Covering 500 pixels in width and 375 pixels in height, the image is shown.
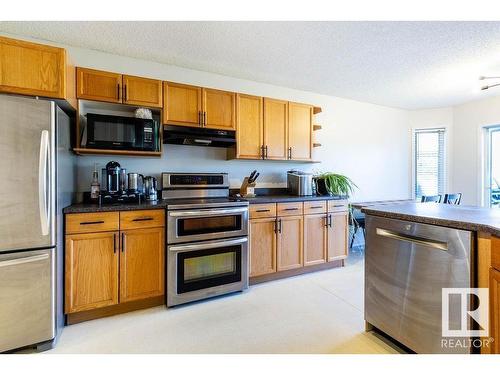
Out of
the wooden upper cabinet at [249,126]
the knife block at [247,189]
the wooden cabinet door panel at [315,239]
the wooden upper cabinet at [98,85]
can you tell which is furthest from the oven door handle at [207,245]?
the wooden upper cabinet at [98,85]

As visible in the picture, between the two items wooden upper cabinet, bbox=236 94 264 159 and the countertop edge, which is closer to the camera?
the countertop edge

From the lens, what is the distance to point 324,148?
4105 mm

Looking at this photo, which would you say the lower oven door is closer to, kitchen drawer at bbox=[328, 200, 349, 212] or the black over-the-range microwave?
the black over-the-range microwave

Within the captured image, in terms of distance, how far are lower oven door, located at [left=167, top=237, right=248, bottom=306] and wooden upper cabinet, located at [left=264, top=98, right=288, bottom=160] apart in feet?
4.11

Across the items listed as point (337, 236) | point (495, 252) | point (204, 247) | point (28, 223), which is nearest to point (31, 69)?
point (28, 223)

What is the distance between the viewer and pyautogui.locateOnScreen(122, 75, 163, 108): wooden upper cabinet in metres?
2.54

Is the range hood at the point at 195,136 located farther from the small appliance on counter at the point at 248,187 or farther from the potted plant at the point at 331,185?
the potted plant at the point at 331,185

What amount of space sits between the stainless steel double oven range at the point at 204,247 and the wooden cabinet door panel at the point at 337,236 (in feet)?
4.18

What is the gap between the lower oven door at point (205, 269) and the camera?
2340 millimetres

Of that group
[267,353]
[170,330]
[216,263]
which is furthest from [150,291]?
[267,353]

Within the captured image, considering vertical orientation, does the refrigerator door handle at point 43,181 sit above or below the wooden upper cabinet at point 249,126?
below

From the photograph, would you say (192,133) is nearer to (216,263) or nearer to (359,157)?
(216,263)

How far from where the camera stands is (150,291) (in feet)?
7.60

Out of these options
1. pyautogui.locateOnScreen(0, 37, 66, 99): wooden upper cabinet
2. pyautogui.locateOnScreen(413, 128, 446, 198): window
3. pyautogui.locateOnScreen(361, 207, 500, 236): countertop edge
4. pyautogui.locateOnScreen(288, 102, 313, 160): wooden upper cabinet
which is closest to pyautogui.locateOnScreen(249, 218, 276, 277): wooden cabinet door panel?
pyautogui.locateOnScreen(288, 102, 313, 160): wooden upper cabinet
